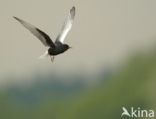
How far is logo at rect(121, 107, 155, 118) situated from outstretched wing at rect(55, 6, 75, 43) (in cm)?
42

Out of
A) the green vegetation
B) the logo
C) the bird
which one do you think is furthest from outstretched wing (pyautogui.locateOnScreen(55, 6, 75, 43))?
the logo

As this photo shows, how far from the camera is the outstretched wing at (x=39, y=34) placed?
2.82 meters

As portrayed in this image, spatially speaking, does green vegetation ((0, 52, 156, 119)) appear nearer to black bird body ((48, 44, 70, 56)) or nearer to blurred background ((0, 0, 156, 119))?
blurred background ((0, 0, 156, 119))

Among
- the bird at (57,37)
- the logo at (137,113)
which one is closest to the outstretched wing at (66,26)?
the bird at (57,37)

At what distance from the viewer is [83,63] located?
3021 millimetres

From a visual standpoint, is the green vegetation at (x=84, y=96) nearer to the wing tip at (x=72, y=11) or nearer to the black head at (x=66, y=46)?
the black head at (x=66, y=46)

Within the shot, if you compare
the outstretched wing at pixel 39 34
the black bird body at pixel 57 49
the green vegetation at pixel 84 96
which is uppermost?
the outstretched wing at pixel 39 34

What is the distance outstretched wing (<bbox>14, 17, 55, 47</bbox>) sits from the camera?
2.82m

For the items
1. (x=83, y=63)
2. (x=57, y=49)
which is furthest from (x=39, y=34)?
(x=83, y=63)

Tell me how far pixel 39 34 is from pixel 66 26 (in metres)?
0.17

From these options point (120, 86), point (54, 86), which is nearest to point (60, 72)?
point (54, 86)

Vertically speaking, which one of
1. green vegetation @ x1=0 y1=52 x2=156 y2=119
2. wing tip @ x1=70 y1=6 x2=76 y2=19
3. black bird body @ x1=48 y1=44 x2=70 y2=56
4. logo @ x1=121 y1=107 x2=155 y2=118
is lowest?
logo @ x1=121 y1=107 x2=155 y2=118

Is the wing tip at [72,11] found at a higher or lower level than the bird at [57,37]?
higher

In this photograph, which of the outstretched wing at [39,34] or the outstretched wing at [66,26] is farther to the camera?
the outstretched wing at [66,26]
